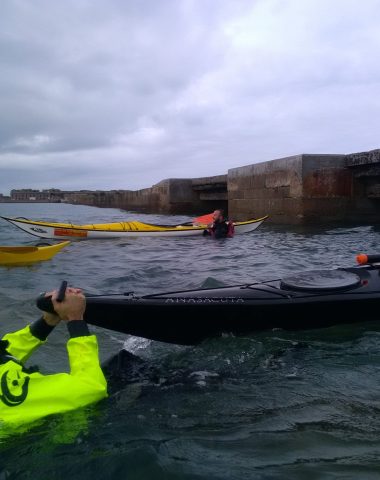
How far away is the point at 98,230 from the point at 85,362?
36.8 feet

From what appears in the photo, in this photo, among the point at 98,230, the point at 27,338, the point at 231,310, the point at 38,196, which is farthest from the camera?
the point at 38,196

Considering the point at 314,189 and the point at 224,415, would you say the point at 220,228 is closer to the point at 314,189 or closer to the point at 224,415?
the point at 314,189

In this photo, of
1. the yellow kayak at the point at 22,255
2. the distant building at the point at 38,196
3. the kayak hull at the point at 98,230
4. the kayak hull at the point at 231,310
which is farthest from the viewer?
the distant building at the point at 38,196

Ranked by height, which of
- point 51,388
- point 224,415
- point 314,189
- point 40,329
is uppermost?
point 314,189

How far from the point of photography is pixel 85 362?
2.59 meters

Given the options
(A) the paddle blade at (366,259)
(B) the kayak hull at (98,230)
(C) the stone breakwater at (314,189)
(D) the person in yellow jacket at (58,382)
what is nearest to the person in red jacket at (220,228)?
(B) the kayak hull at (98,230)

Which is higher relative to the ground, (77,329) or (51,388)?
(77,329)

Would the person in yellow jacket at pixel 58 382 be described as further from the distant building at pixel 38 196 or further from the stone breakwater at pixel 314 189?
the distant building at pixel 38 196

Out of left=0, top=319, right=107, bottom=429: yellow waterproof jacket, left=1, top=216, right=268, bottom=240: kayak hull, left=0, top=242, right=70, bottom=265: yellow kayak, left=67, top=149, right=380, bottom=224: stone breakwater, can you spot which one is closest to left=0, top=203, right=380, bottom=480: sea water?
left=0, top=319, right=107, bottom=429: yellow waterproof jacket

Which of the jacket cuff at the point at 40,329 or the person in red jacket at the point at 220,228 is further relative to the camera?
the person in red jacket at the point at 220,228

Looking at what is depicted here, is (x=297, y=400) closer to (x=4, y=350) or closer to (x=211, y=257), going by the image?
(x=4, y=350)

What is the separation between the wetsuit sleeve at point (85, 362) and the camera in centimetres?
256

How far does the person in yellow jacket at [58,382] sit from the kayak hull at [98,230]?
35.8 feet

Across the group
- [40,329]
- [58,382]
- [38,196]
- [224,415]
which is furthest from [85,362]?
[38,196]
